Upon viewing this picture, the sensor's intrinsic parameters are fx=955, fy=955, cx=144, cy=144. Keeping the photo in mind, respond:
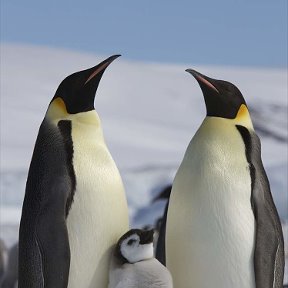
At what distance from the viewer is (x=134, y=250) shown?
10.4ft

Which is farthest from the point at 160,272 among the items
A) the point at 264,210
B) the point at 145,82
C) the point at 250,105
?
the point at 145,82

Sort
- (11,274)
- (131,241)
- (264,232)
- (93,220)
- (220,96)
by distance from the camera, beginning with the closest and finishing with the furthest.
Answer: (131,241), (93,220), (264,232), (220,96), (11,274)

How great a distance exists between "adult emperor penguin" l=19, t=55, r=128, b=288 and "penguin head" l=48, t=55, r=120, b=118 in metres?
0.03

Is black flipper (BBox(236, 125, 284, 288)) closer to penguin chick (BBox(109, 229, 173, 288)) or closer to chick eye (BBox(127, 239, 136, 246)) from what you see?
penguin chick (BBox(109, 229, 173, 288))

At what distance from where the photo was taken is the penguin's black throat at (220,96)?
3.49 metres

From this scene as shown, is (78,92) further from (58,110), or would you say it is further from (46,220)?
(46,220)

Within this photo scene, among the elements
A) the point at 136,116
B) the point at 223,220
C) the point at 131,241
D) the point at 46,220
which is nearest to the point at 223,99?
the point at 223,220

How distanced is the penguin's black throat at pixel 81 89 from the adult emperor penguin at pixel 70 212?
0.08 ft

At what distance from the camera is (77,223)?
3.26 meters

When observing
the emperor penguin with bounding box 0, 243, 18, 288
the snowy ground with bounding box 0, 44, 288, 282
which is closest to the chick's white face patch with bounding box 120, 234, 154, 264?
the emperor penguin with bounding box 0, 243, 18, 288

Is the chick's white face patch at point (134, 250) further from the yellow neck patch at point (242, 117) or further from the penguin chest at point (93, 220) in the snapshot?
the yellow neck patch at point (242, 117)

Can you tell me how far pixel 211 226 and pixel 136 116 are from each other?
16643 mm

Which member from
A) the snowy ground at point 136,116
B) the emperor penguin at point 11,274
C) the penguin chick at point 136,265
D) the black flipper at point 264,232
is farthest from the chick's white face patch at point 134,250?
the snowy ground at point 136,116

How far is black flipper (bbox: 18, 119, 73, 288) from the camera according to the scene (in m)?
3.19
